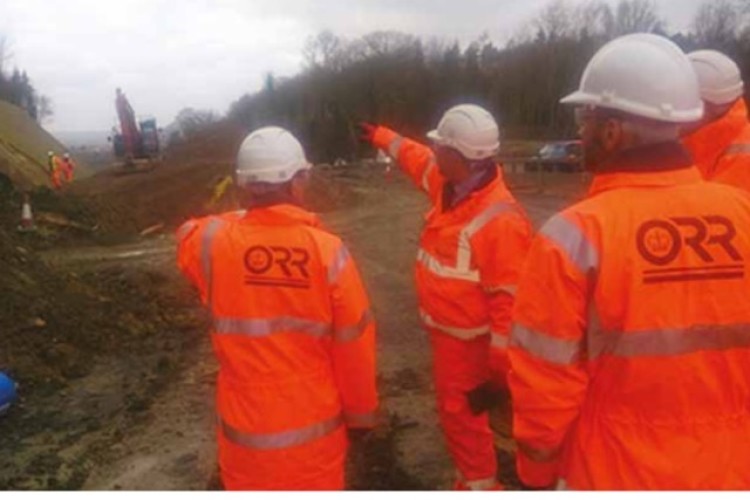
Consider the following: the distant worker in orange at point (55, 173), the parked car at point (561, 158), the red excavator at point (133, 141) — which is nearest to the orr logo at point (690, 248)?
the distant worker in orange at point (55, 173)

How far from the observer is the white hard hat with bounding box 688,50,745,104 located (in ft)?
13.7

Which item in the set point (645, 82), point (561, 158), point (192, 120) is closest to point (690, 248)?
point (645, 82)

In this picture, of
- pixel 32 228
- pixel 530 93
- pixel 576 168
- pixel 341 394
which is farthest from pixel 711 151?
pixel 530 93

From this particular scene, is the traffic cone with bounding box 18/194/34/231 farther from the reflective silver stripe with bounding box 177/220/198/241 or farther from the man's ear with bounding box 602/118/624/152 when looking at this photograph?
the man's ear with bounding box 602/118/624/152

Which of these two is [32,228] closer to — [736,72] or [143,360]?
[143,360]

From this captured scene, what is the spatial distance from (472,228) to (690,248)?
169 cm

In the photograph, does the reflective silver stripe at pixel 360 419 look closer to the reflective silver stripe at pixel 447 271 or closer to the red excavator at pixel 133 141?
the reflective silver stripe at pixel 447 271

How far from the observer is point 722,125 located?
4223 mm

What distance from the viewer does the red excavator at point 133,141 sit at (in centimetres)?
3131

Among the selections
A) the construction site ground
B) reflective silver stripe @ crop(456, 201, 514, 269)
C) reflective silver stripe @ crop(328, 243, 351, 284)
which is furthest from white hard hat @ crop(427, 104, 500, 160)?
the construction site ground

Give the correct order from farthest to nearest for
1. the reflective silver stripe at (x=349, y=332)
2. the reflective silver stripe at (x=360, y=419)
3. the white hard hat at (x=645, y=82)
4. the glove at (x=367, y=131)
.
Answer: the glove at (x=367, y=131) → the reflective silver stripe at (x=360, y=419) → the reflective silver stripe at (x=349, y=332) → the white hard hat at (x=645, y=82)

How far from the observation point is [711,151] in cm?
427

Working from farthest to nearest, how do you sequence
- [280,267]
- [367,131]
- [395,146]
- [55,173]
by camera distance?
1. [55,173]
2. [367,131]
3. [395,146]
4. [280,267]

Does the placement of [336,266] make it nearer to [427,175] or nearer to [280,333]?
[280,333]
